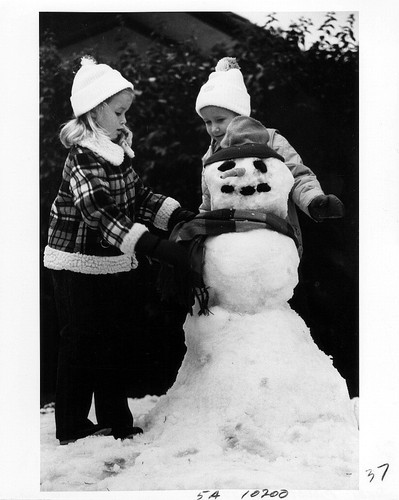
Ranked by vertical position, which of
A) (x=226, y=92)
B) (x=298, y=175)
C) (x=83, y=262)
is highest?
(x=226, y=92)

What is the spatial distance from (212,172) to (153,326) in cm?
47

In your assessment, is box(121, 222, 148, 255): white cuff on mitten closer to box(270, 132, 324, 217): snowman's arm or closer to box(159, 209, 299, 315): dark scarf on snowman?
box(159, 209, 299, 315): dark scarf on snowman

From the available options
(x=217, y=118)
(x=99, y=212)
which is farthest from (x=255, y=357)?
(x=217, y=118)

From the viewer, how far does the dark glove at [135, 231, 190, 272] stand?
6.41 ft

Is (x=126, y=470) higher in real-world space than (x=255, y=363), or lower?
lower

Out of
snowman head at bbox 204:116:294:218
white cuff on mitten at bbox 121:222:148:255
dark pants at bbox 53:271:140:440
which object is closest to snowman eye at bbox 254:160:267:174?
snowman head at bbox 204:116:294:218

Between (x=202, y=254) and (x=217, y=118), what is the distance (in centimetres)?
39

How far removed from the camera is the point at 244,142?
2.03 meters

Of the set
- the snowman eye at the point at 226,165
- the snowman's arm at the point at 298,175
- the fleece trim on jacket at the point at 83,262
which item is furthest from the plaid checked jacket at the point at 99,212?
the snowman's arm at the point at 298,175

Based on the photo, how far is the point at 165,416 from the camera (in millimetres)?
2080

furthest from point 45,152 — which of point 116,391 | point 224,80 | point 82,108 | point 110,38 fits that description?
point 116,391

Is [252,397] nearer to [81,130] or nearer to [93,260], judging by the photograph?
[93,260]
